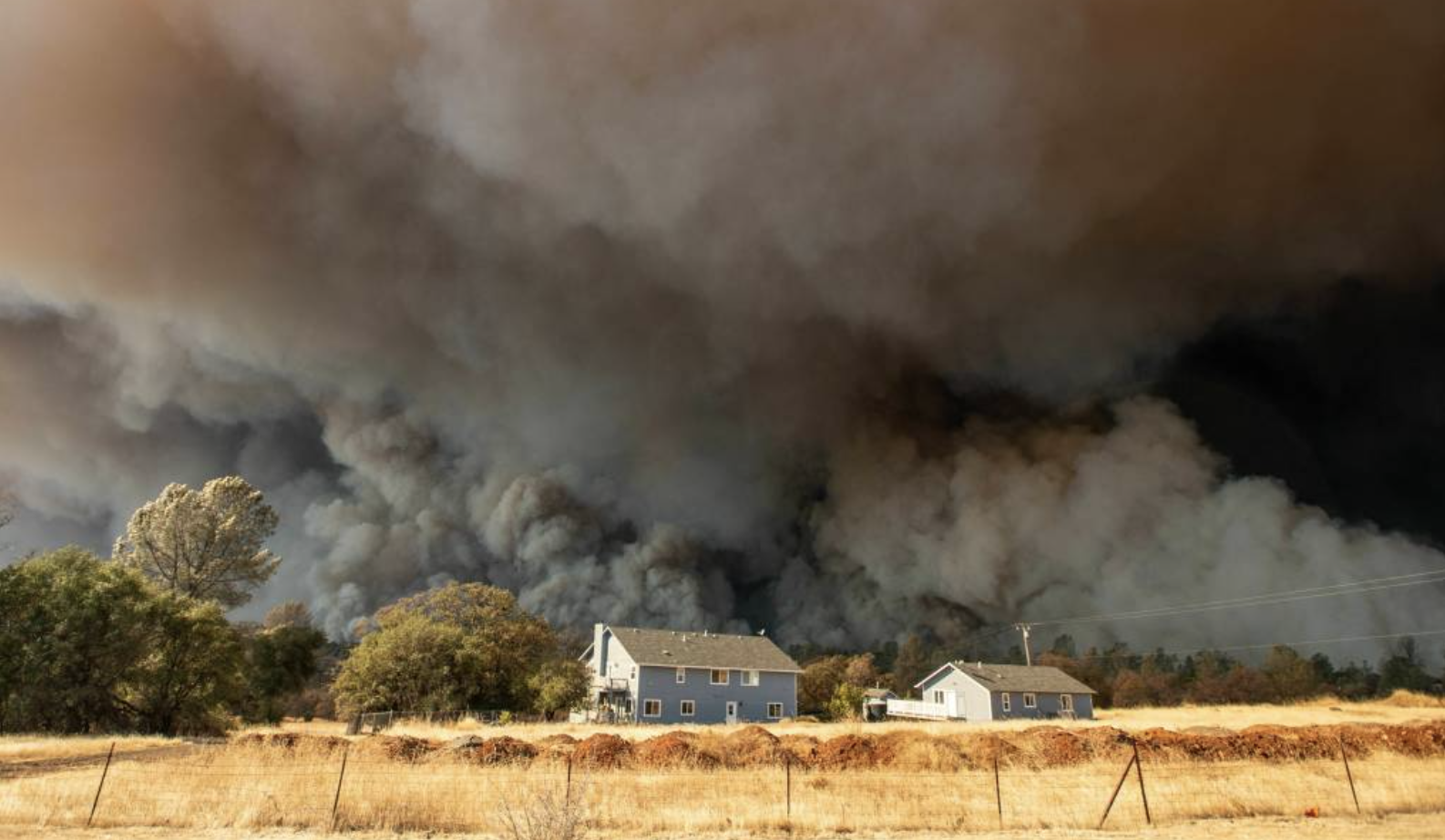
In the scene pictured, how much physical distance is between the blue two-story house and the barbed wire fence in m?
31.7

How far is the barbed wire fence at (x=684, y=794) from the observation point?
13.8 metres

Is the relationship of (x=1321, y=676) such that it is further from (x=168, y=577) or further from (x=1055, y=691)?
(x=168, y=577)

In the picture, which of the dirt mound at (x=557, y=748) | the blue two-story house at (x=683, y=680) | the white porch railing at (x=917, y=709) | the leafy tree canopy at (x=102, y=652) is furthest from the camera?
the white porch railing at (x=917, y=709)

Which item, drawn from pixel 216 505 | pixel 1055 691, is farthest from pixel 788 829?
pixel 1055 691

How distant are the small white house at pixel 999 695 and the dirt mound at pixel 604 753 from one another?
40.5 metres

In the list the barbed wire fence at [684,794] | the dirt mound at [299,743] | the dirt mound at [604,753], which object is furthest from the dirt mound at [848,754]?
the dirt mound at [299,743]

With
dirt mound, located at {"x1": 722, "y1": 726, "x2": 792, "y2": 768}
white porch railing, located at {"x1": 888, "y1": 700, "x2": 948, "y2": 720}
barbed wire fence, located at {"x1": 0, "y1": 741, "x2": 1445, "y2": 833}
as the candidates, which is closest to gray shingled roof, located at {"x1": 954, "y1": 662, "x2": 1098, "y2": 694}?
white porch railing, located at {"x1": 888, "y1": 700, "x2": 948, "y2": 720}

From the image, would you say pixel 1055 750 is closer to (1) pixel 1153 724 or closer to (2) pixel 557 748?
(2) pixel 557 748

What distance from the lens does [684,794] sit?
55.2ft

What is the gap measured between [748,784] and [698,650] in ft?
129

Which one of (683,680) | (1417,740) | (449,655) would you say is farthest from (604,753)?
(683,680)

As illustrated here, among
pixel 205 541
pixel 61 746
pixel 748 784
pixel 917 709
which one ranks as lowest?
pixel 748 784

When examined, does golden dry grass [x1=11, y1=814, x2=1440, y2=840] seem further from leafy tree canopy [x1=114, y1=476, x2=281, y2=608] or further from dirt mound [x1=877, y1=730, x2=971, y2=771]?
leafy tree canopy [x1=114, y1=476, x2=281, y2=608]

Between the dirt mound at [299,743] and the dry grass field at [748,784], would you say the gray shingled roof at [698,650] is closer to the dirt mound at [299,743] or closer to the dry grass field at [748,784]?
Result: the dry grass field at [748,784]
